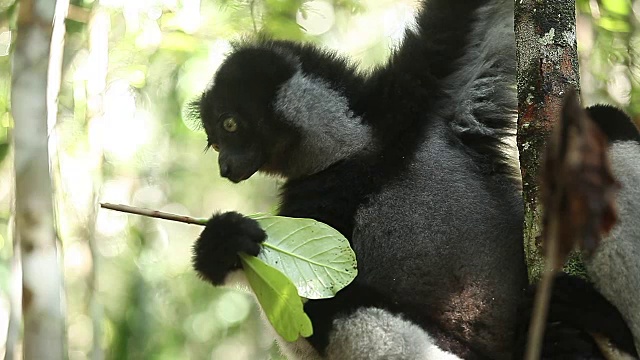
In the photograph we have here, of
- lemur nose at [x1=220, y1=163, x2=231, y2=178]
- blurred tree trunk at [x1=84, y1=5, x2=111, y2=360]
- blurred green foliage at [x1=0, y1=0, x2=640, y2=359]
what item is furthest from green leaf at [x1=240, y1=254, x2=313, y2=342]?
blurred tree trunk at [x1=84, y1=5, x2=111, y2=360]

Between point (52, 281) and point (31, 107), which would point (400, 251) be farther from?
point (31, 107)

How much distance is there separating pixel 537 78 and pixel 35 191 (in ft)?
7.21

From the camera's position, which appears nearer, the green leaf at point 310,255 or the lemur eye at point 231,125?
the green leaf at point 310,255

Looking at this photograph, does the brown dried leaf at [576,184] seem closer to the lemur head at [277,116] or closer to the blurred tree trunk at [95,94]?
the lemur head at [277,116]

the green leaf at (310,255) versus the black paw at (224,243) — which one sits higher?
the green leaf at (310,255)

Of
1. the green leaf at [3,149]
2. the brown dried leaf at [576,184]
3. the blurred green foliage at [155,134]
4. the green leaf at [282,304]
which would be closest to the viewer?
the brown dried leaf at [576,184]

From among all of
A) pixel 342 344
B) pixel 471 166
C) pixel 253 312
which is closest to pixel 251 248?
pixel 342 344

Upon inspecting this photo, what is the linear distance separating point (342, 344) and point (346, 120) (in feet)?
3.96

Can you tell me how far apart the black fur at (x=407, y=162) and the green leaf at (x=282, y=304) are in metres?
0.41

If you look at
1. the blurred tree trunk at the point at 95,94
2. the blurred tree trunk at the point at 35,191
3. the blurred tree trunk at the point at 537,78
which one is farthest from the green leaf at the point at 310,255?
the blurred tree trunk at the point at 95,94

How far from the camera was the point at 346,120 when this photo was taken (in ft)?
12.9

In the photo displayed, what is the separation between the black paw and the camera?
3.15 metres

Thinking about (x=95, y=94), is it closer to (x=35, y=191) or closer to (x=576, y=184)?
(x=35, y=191)

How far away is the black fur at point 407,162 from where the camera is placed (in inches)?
135
